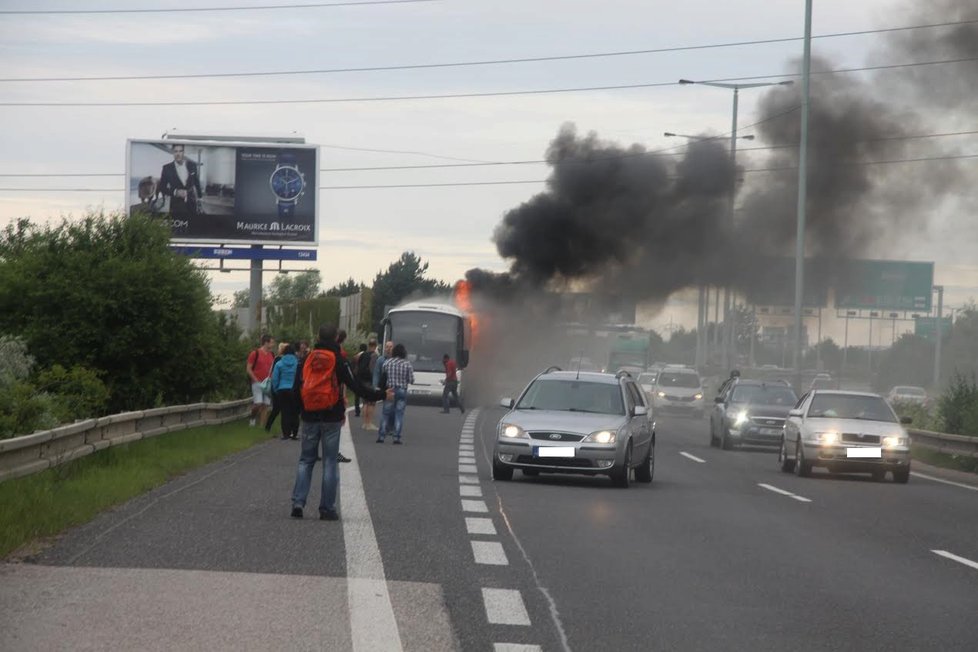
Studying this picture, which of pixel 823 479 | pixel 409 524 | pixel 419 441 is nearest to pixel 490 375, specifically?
pixel 419 441

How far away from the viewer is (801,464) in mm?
23312

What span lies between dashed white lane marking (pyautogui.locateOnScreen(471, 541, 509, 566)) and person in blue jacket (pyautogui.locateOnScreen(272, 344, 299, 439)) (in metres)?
13.1

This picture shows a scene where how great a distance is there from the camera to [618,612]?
8812mm

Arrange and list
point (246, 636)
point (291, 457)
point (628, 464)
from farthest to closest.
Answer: point (291, 457)
point (628, 464)
point (246, 636)

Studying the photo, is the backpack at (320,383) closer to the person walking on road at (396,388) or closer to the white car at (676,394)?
the person walking on road at (396,388)

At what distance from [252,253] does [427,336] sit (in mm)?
7366

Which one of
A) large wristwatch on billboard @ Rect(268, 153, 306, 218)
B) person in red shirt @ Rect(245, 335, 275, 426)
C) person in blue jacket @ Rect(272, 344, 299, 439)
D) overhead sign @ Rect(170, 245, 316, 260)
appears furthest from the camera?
overhead sign @ Rect(170, 245, 316, 260)

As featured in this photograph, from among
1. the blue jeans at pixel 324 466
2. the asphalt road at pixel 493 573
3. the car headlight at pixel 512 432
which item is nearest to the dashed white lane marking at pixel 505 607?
the asphalt road at pixel 493 573

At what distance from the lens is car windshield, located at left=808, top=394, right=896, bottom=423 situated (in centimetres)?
2408

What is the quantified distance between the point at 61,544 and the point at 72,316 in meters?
18.1

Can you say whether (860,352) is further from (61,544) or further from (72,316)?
(61,544)

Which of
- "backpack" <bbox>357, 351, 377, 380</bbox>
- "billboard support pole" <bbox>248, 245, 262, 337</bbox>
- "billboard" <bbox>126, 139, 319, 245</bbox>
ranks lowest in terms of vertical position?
"backpack" <bbox>357, 351, 377, 380</bbox>

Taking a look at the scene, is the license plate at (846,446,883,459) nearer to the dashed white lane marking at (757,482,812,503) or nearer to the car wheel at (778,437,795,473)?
the car wheel at (778,437,795,473)

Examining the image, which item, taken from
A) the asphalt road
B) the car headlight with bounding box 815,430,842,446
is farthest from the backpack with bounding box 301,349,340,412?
the car headlight with bounding box 815,430,842,446
